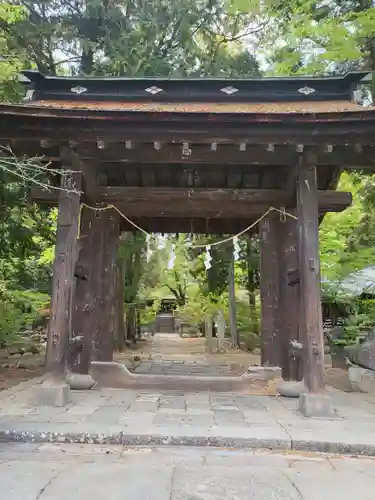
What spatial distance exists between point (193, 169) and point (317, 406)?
15.6ft

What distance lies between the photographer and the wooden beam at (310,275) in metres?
6.24

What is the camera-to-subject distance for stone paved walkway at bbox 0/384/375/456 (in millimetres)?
4742

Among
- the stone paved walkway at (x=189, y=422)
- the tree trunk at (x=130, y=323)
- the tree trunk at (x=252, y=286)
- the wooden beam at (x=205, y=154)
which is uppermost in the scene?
the wooden beam at (x=205, y=154)

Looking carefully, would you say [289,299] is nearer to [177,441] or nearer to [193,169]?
[193,169]

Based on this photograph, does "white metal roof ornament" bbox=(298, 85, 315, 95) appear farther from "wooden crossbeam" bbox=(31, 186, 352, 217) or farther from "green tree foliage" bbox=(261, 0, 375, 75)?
"green tree foliage" bbox=(261, 0, 375, 75)

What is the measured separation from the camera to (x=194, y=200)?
8070mm

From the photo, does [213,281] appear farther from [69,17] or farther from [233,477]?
[233,477]

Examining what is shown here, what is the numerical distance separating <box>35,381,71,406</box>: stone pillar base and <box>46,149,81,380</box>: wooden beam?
0.45 ft

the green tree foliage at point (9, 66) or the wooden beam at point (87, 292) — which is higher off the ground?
the green tree foliage at point (9, 66)

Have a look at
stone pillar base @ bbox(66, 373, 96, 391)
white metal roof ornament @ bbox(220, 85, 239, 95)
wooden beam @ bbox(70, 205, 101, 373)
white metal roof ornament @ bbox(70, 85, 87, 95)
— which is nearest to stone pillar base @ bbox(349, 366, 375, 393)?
stone pillar base @ bbox(66, 373, 96, 391)

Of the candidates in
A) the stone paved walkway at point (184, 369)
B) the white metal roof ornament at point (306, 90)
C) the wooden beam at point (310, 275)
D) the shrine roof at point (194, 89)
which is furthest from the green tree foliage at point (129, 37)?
the stone paved walkway at point (184, 369)

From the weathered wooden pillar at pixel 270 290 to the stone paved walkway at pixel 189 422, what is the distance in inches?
53.4

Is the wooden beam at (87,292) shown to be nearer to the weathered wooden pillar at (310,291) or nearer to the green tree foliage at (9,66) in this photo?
the green tree foliage at (9,66)

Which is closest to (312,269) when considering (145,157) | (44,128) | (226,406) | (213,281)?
(226,406)
